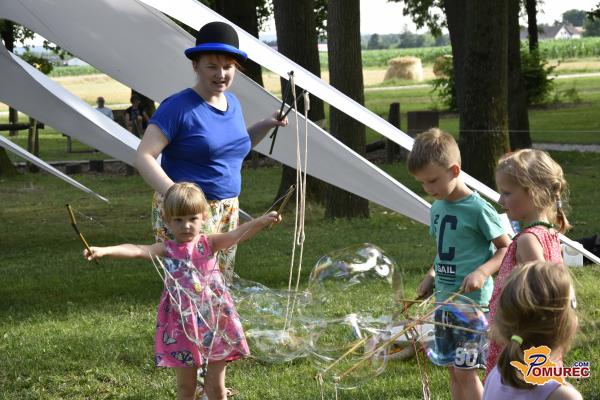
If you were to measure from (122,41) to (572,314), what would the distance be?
177 inches

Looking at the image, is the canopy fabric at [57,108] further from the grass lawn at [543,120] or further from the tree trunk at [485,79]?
the grass lawn at [543,120]

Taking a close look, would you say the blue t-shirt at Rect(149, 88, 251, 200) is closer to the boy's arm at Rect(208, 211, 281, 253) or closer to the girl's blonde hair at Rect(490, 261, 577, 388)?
the boy's arm at Rect(208, 211, 281, 253)

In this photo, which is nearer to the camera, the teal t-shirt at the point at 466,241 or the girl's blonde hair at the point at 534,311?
the girl's blonde hair at the point at 534,311

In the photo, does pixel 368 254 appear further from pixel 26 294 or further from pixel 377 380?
pixel 26 294

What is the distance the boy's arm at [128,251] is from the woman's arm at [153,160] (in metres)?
0.25

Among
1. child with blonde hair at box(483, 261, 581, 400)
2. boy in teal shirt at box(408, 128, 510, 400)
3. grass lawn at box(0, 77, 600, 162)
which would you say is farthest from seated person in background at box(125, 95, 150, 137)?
child with blonde hair at box(483, 261, 581, 400)

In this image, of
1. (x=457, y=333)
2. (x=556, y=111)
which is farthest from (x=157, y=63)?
(x=556, y=111)

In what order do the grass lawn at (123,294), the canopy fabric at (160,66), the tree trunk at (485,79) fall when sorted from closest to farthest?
the grass lawn at (123,294) → the canopy fabric at (160,66) → the tree trunk at (485,79)

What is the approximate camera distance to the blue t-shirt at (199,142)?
185 inches

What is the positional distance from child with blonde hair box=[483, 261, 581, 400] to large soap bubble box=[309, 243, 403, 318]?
1354 mm

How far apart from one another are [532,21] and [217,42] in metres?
27.5

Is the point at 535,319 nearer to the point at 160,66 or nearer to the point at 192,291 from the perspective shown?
the point at 192,291

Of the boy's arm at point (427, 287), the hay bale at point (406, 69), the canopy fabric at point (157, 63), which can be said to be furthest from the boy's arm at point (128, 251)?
the hay bale at point (406, 69)

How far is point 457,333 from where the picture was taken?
3945mm
